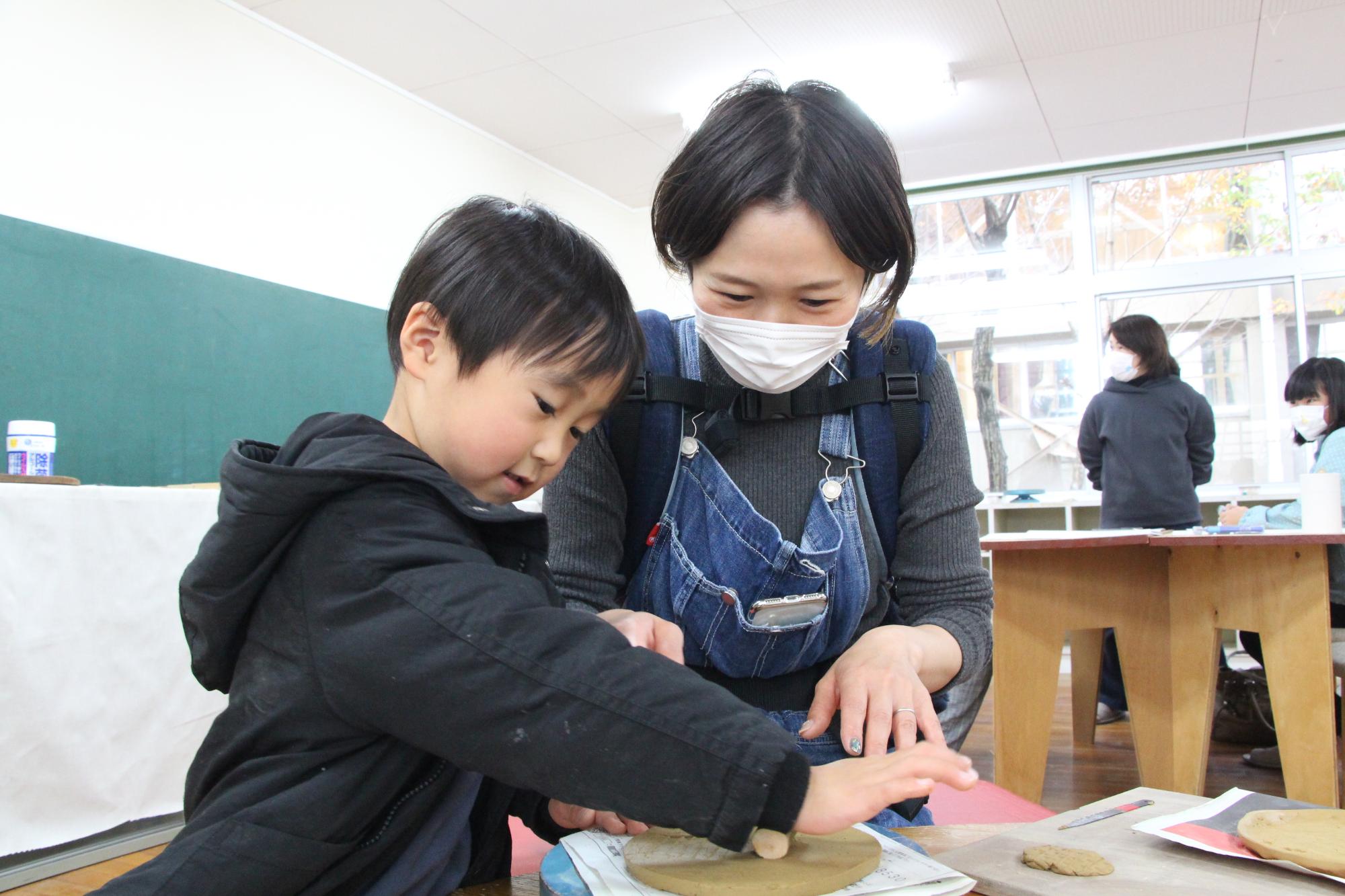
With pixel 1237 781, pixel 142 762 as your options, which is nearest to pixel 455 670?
pixel 142 762

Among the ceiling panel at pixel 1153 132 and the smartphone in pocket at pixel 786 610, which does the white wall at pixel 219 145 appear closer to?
the smartphone in pocket at pixel 786 610

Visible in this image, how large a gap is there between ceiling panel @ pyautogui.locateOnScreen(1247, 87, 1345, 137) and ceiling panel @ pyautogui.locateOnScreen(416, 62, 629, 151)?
3.54m

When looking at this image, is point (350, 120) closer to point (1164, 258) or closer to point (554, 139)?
point (554, 139)

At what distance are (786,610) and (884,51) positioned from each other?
423cm

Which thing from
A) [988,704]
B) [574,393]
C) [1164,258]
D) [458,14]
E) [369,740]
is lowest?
[988,704]

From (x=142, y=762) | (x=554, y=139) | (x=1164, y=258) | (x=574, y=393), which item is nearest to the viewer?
(x=574, y=393)

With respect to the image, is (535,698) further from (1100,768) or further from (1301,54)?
(1301,54)

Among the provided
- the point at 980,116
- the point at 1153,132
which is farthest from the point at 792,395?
the point at 1153,132

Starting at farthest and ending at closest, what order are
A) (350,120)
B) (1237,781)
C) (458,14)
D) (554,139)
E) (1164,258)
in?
(1164,258) < (554,139) < (350,120) < (458,14) < (1237,781)

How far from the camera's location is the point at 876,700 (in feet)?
2.61

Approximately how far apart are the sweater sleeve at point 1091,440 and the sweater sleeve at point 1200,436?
0.35 metres

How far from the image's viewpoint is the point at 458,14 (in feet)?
13.5

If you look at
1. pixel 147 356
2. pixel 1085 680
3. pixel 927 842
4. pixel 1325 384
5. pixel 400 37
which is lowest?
pixel 1085 680

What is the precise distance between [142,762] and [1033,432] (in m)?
5.54
